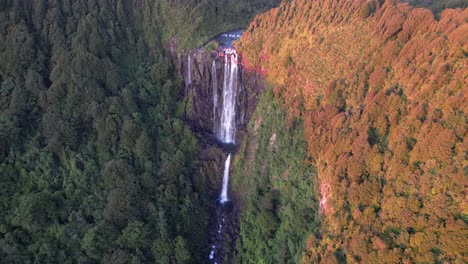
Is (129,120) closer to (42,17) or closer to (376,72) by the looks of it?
(42,17)

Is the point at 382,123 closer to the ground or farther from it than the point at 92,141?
farther from it

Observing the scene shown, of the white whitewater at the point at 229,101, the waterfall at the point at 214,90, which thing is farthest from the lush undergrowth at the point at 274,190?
the waterfall at the point at 214,90

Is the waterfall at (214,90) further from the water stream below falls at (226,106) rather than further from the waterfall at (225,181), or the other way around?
the waterfall at (225,181)

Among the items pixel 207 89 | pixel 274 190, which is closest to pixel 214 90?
pixel 207 89

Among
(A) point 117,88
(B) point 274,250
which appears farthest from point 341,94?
(A) point 117,88

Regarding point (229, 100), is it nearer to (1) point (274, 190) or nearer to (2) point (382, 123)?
(1) point (274, 190)

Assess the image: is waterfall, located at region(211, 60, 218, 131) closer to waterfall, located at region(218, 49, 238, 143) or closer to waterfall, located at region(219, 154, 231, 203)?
waterfall, located at region(218, 49, 238, 143)

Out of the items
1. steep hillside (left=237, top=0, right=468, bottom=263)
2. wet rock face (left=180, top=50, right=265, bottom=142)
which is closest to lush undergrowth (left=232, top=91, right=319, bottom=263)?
steep hillside (left=237, top=0, right=468, bottom=263)
